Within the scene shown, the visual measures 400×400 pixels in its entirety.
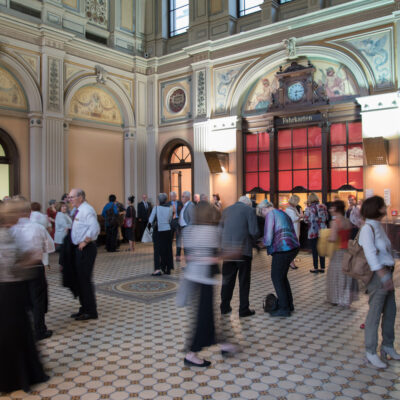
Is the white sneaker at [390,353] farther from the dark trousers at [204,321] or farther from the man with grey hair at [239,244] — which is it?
the man with grey hair at [239,244]

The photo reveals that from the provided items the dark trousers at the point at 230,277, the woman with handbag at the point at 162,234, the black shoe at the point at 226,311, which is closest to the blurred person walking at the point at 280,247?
the dark trousers at the point at 230,277

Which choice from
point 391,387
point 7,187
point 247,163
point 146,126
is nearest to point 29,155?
point 7,187

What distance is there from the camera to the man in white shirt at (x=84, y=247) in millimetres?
4535

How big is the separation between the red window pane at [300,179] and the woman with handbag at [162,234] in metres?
4.48

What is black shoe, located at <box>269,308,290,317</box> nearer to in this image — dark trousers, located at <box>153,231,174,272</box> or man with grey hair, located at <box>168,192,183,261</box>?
dark trousers, located at <box>153,231,174,272</box>

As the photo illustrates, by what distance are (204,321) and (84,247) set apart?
185 centimetres

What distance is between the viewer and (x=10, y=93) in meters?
9.95

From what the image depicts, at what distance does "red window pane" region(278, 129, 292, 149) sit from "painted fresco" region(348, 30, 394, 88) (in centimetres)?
240

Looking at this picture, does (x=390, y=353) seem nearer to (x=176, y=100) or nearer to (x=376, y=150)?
(x=376, y=150)

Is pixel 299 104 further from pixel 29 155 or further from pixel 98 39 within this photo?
pixel 29 155

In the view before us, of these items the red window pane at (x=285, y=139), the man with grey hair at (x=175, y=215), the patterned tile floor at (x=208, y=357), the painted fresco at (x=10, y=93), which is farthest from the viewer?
the red window pane at (x=285, y=139)

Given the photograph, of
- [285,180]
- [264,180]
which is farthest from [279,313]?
[264,180]

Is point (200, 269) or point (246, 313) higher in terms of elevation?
point (200, 269)

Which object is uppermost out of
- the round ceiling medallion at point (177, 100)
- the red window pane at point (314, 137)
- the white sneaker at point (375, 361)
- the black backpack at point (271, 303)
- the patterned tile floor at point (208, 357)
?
the round ceiling medallion at point (177, 100)
